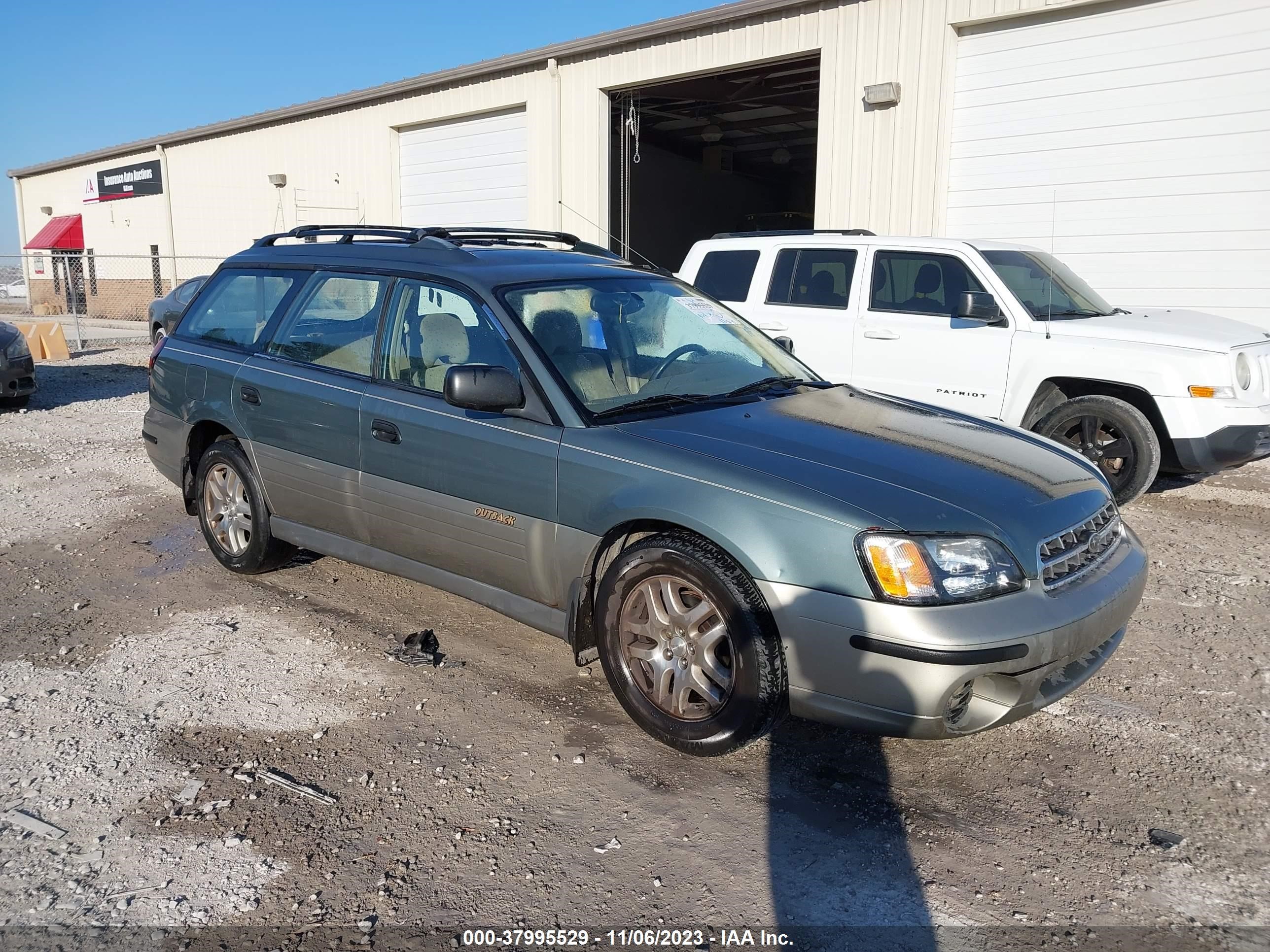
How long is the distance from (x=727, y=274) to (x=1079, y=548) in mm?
5603

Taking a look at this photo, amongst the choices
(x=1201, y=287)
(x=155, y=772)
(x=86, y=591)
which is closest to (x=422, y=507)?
(x=155, y=772)

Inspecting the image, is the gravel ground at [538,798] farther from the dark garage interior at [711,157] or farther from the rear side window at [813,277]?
the dark garage interior at [711,157]

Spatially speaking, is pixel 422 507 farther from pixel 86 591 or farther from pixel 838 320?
pixel 838 320

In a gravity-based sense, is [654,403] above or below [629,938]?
above

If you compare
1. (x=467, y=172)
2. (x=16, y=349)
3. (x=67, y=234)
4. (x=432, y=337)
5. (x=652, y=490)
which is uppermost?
(x=467, y=172)

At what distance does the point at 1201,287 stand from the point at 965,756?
8.48 metres

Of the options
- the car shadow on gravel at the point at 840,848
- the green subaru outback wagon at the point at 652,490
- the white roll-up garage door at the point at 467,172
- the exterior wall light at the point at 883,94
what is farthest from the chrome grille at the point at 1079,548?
the white roll-up garage door at the point at 467,172

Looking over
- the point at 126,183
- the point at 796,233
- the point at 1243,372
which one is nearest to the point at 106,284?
the point at 126,183

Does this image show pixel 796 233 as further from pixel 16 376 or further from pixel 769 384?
pixel 16 376

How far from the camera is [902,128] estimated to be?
1173cm

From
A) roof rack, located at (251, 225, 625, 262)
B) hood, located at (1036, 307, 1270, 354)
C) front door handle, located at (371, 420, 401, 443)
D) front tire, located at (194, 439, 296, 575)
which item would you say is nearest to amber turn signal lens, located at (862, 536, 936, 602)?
front door handle, located at (371, 420, 401, 443)

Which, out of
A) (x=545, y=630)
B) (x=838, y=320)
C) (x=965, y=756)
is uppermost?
(x=838, y=320)

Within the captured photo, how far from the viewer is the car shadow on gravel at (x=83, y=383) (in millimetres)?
12195

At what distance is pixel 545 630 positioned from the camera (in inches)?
153
